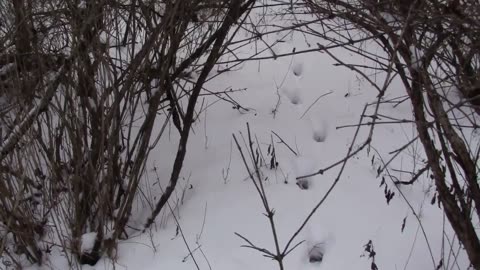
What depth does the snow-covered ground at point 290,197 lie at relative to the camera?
254cm

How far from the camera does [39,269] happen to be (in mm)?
2576

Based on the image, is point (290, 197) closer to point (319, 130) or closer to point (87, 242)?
point (319, 130)

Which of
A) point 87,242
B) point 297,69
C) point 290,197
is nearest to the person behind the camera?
point 87,242

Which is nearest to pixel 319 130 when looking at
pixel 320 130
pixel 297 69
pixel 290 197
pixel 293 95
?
pixel 320 130

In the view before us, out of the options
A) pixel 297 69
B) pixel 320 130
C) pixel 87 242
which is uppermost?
pixel 297 69

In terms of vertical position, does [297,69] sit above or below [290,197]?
above

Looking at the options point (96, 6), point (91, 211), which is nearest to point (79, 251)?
point (91, 211)

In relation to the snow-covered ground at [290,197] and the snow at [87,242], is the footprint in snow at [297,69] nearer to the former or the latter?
the snow-covered ground at [290,197]

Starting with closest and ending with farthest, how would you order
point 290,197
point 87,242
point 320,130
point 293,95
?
1. point 87,242
2. point 290,197
3. point 320,130
4. point 293,95

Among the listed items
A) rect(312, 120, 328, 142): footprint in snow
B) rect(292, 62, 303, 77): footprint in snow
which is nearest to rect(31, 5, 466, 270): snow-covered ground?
rect(312, 120, 328, 142): footprint in snow

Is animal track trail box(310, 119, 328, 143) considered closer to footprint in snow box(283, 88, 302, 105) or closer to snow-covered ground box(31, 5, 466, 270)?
snow-covered ground box(31, 5, 466, 270)

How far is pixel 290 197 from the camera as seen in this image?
9.47 ft

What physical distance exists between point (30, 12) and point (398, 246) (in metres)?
1.98

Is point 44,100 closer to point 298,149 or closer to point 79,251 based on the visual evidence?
point 79,251
